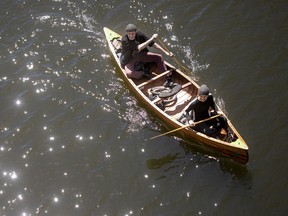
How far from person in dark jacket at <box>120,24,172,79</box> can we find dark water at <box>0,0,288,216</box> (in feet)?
2.68

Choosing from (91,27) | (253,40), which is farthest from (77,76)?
(253,40)

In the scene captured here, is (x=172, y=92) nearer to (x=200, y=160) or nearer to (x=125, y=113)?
(x=125, y=113)

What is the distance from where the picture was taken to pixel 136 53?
46.7ft

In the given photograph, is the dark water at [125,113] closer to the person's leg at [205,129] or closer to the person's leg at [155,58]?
the person's leg at [205,129]

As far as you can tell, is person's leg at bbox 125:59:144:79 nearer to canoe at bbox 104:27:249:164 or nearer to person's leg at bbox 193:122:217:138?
canoe at bbox 104:27:249:164

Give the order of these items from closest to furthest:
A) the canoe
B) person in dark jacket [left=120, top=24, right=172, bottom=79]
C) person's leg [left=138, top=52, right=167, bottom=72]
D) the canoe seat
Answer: the canoe
the canoe seat
person in dark jacket [left=120, top=24, right=172, bottom=79]
person's leg [left=138, top=52, right=167, bottom=72]

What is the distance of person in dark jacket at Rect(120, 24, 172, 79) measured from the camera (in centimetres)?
1388

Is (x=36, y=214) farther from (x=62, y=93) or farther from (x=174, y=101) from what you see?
(x=174, y=101)

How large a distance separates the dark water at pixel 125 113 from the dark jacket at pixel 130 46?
91 cm

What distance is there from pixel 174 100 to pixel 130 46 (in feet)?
8.18

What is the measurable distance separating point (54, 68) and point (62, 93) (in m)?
1.38

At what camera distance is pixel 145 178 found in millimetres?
12000

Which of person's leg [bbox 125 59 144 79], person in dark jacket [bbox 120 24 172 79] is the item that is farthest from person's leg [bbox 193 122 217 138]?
person's leg [bbox 125 59 144 79]

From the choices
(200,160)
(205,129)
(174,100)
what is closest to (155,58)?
(174,100)
